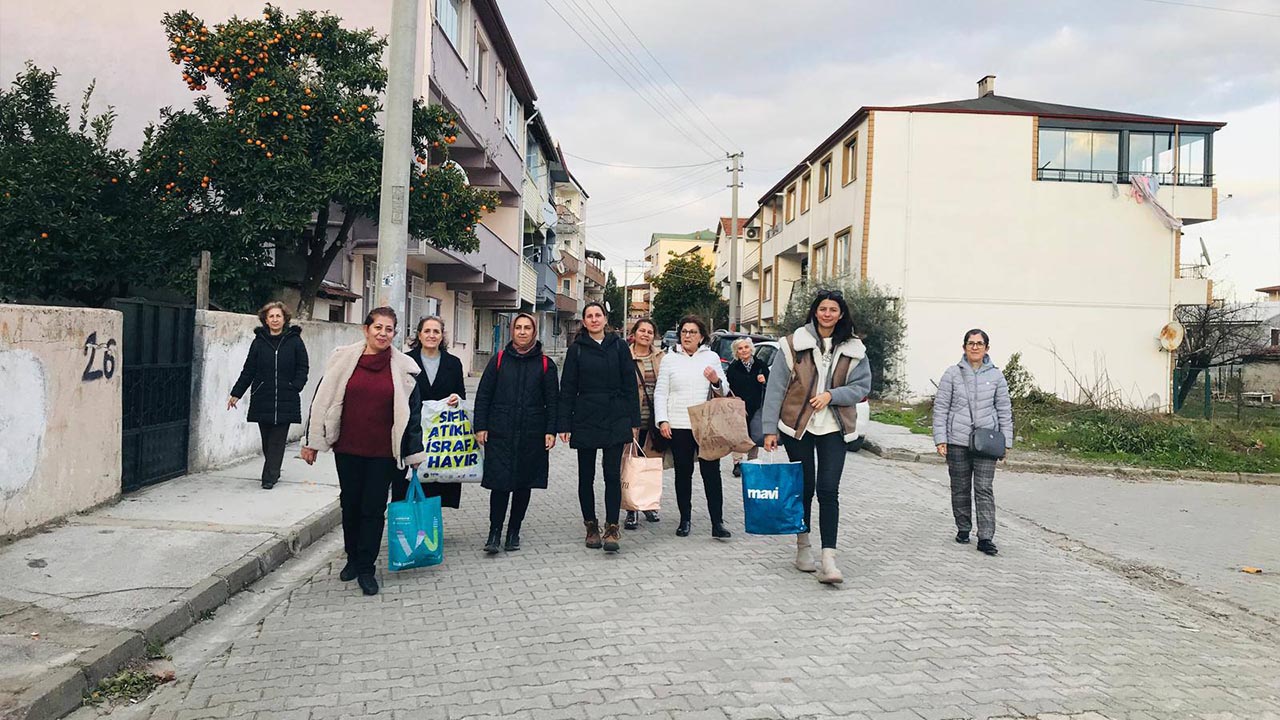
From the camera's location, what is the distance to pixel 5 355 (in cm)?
594

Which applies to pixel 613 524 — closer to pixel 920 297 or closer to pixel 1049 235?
pixel 920 297

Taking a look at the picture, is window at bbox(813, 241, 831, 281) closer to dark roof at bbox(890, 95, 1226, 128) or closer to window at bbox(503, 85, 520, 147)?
dark roof at bbox(890, 95, 1226, 128)

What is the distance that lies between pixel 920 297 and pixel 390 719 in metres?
25.4

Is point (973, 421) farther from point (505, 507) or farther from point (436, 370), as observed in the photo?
point (436, 370)

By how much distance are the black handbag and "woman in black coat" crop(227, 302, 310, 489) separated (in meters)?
6.11

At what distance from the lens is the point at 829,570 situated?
19.0 ft

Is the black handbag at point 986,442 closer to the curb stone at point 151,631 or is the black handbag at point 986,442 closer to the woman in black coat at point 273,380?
the curb stone at point 151,631

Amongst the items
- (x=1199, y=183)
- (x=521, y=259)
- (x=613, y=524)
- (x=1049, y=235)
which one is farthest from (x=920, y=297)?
(x=613, y=524)

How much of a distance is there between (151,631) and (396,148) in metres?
6.87

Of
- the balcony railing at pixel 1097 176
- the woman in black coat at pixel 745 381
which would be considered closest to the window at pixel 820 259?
the balcony railing at pixel 1097 176

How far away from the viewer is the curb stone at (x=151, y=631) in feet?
12.0

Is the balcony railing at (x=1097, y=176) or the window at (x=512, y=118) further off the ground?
the window at (x=512, y=118)

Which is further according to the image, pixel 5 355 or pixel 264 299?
pixel 264 299

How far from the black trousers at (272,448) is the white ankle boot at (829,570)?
5.45 m
